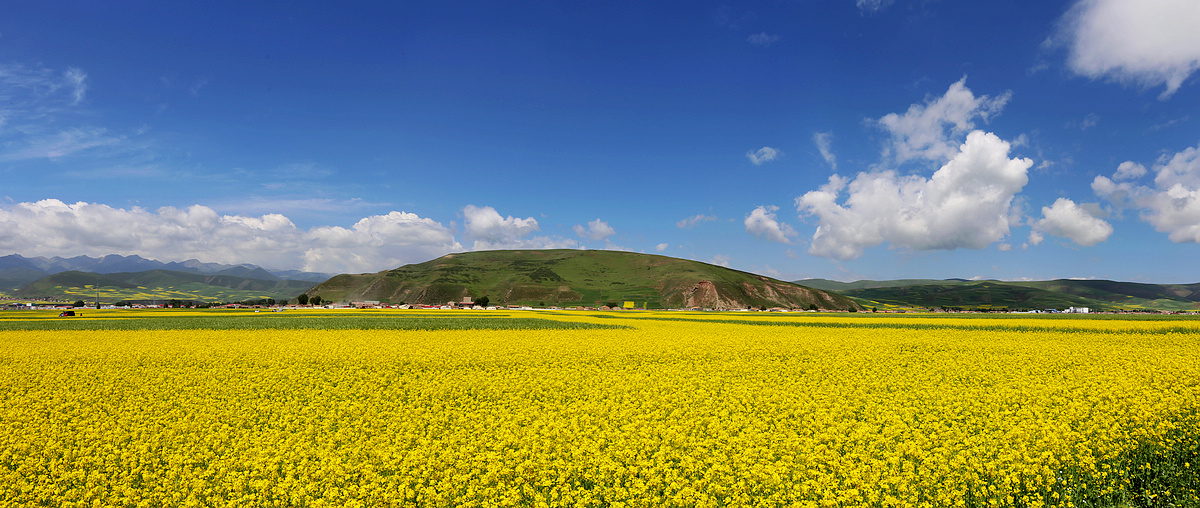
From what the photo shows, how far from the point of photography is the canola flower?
1012cm

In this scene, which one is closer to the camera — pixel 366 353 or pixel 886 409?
pixel 886 409

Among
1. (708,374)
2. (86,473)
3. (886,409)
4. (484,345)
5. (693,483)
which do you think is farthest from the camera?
(484,345)

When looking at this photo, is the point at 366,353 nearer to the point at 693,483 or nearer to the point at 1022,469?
the point at 693,483

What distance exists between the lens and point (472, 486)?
33.6ft

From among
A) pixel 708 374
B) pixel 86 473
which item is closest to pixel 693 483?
A: pixel 708 374

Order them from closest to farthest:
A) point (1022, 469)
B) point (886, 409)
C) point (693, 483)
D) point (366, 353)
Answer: point (693, 483), point (1022, 469), point (886, 409), point (366, 353)

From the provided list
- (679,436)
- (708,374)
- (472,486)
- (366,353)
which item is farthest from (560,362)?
(472,486)

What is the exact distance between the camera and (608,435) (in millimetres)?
12602

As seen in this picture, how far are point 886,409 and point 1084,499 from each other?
209 inches

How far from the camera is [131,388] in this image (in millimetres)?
20203

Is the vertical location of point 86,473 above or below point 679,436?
below

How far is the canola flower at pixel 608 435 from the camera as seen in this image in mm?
10125

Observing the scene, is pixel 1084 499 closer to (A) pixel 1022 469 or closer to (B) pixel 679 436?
(A) pixel 1022 469

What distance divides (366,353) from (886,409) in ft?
88.3
